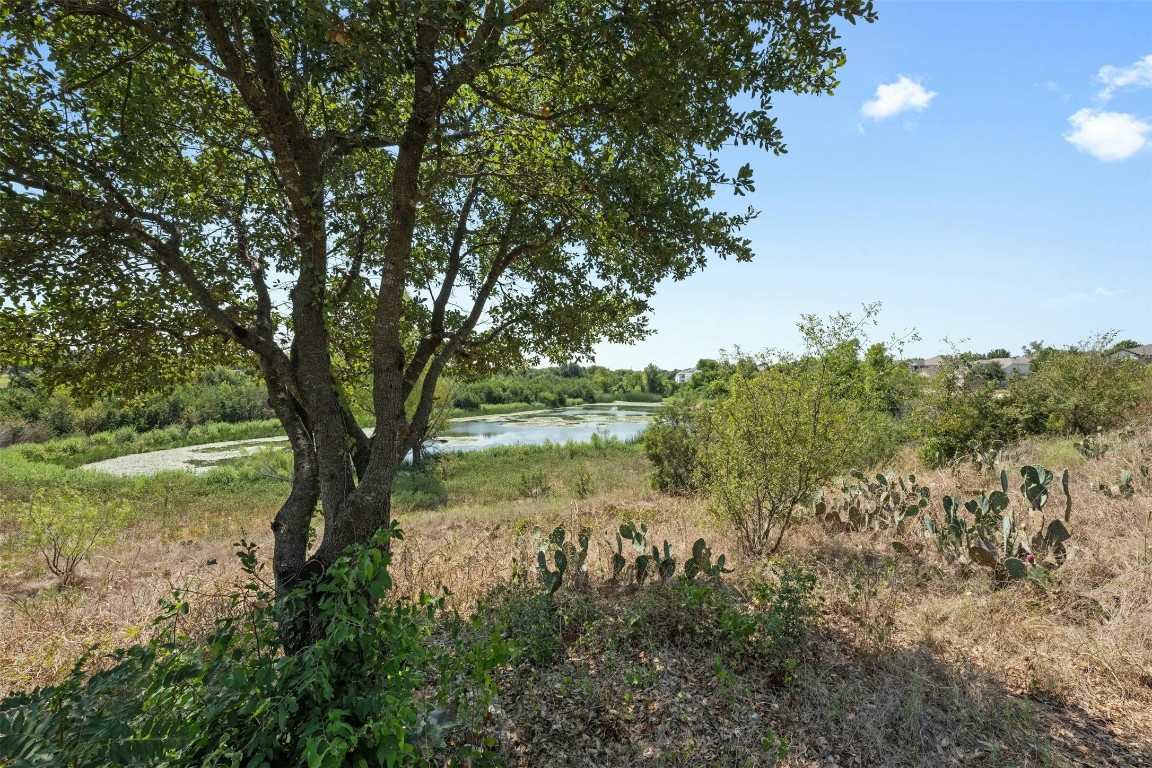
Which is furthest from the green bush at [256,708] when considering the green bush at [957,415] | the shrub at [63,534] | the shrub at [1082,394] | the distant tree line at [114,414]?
the distant tree line at [114,414]

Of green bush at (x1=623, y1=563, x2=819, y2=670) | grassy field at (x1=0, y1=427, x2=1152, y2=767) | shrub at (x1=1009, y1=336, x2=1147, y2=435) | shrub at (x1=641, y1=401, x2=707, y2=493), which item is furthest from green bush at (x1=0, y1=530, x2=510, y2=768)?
shrub at (x1=1009, y1=336, x2=1147, y2=435)

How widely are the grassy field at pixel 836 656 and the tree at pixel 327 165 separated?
188cm

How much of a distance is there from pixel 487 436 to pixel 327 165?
105ft

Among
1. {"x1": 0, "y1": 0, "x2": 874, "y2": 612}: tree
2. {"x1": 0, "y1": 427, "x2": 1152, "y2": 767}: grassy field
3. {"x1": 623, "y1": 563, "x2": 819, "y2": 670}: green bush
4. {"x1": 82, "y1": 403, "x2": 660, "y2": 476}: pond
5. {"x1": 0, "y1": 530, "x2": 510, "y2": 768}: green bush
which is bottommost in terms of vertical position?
{"x1": 82, "y1": 403, "x2": 660, "y2": 476}: pond

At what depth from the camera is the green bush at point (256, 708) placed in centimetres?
150

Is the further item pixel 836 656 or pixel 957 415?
pixel 957 415

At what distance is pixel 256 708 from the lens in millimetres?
1767

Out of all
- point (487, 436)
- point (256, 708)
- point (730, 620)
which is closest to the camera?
point (256, 708)

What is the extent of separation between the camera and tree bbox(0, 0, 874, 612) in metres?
3.08

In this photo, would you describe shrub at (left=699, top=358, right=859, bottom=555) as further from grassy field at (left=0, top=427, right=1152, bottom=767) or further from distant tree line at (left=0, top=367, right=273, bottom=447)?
distant tree line at (left=0, top=367, right=273, bottom=447)

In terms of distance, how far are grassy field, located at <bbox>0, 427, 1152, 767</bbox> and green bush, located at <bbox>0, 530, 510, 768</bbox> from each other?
3.46 feet

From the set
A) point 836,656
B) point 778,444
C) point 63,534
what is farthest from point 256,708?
point 63,534

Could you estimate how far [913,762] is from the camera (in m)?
2.65

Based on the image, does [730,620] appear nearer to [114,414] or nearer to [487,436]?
[487,436]
